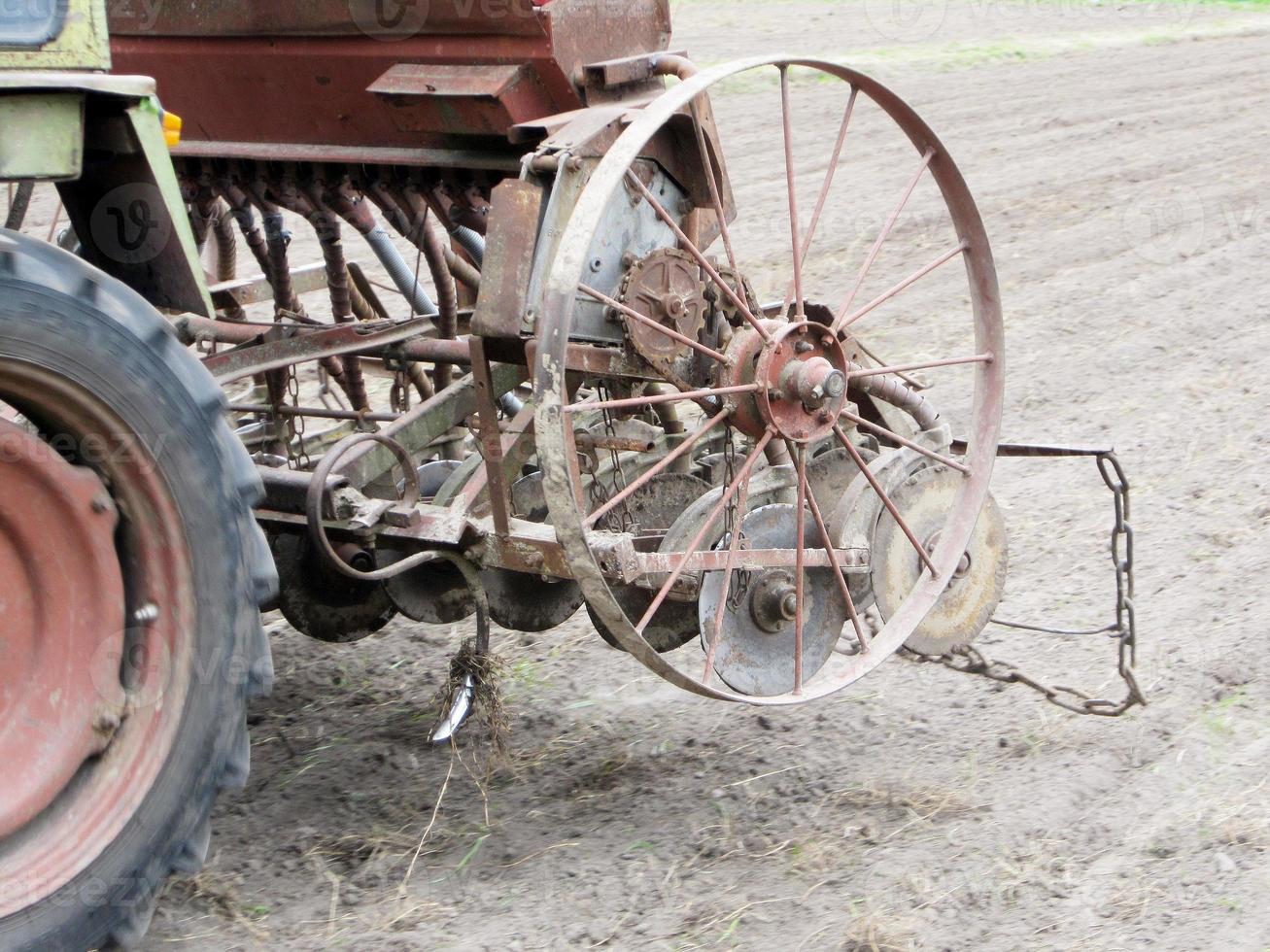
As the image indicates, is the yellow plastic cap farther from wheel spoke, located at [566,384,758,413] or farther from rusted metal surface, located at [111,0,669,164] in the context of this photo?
wheel spoke, located at [566,384,758,413]

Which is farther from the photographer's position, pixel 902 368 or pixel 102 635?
pixel 902 368

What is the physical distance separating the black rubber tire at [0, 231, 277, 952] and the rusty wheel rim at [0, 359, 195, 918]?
0.02 m

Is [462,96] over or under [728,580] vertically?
over

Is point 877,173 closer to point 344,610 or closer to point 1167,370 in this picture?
point 1167,370

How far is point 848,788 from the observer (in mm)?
3408

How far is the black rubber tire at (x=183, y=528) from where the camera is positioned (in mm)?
2258

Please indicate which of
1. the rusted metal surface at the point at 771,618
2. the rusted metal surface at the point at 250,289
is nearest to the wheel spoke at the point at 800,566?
the rusted metal surface at the point at 771,618

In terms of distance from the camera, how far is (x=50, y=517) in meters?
2.39

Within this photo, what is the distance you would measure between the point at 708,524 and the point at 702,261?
51cm

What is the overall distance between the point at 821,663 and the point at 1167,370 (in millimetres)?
3280

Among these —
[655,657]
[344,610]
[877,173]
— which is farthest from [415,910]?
[877,173]

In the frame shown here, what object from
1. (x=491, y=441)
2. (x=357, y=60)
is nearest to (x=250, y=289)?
(x=357, y=60)

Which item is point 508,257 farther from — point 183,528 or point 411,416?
point 183,528

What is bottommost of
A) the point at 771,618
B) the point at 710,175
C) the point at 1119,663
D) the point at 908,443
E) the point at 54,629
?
the point at 1119,663
